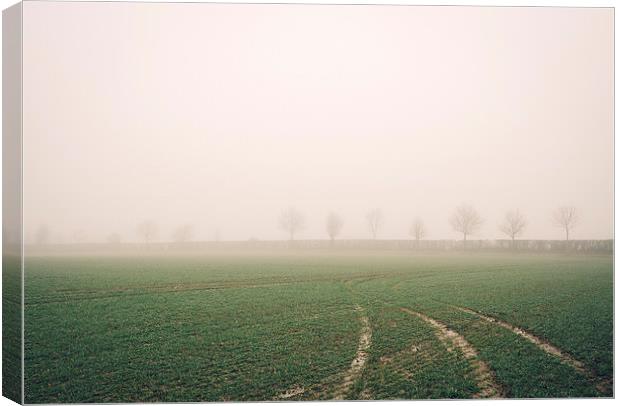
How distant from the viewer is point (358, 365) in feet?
37.4

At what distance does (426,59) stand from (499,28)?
1879 millimetres

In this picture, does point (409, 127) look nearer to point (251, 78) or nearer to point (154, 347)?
point (251, 78)

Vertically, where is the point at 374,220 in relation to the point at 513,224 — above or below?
above

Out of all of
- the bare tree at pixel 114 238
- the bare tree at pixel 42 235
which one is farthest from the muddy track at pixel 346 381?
the bare tree at pixel 42 235

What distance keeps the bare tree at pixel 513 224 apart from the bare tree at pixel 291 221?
5510 mm

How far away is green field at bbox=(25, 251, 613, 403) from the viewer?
1106cm

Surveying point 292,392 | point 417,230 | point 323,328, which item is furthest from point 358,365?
point 417,230

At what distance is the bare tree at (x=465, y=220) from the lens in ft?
45.0

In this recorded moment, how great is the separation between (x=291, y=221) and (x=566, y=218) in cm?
737

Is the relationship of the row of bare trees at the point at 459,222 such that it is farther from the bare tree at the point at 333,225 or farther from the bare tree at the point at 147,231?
the bare tree at the point at 147,231

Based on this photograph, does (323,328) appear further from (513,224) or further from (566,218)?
(566,218)

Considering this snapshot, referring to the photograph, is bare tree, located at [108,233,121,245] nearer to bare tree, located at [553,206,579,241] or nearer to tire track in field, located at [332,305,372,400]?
tire track in field, located at [332,305,372,400]

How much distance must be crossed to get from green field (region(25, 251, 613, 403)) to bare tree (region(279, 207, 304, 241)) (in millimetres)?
717

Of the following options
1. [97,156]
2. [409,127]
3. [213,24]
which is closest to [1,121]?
[97,156]
